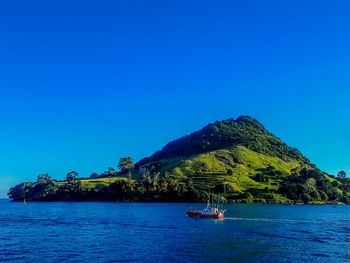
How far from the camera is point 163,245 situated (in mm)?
70500

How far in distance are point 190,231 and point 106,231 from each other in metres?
24.4

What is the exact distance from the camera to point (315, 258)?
200 ft

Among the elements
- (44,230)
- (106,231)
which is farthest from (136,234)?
(44,230)

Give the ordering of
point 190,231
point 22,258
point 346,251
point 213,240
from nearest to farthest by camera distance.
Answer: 1. point 22,258
2. point 346,251
3. point 213,240
4. point 190,231

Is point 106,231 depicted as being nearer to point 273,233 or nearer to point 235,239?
point 235,239

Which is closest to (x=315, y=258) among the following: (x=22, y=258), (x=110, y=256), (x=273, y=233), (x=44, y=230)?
(x=273, y=233)

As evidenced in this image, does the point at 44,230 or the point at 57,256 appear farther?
the point at 44,230

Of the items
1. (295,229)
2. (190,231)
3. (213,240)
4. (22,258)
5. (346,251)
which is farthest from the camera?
(295,229)

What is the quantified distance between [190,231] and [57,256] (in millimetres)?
42995

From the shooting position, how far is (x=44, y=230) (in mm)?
93750

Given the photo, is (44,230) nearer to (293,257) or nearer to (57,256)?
(57,256)

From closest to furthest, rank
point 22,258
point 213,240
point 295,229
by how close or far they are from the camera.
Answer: point 22,258
point 213,240
point 295,229

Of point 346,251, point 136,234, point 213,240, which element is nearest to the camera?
point 346,251

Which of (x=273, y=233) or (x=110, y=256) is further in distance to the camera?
(x=273, y=233)
